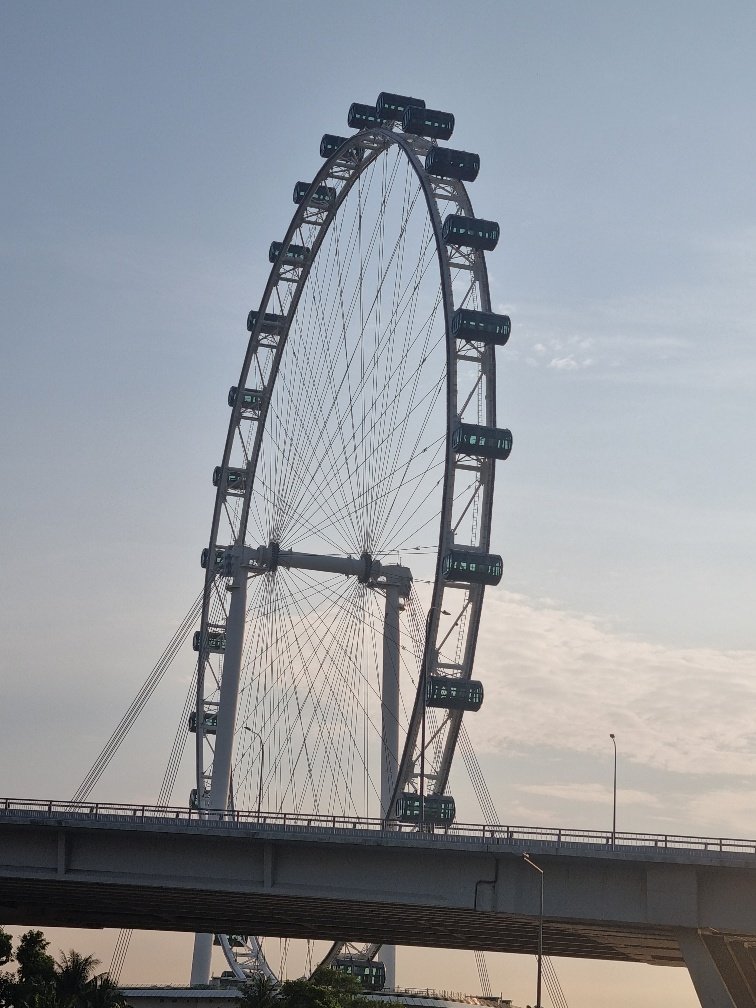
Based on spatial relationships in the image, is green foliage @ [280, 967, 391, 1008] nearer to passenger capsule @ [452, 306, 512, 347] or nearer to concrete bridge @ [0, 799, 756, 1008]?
concrete bridge @ [0, 799, 756, 1008]

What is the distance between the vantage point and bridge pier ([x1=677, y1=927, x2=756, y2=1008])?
2125 inches

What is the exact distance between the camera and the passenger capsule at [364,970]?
85.2m

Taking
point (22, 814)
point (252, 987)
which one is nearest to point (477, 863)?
point (22, 814)

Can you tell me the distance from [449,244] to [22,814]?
36.4 m

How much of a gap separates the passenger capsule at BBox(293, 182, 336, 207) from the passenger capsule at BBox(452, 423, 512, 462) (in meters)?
22.4

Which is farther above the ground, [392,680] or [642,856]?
[392,680]

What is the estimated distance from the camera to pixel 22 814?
197 ft

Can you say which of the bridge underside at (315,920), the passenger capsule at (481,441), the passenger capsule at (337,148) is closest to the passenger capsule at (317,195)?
the passenger capsule at (337,148)

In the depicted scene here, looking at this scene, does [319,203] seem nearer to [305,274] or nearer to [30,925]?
[305,274]

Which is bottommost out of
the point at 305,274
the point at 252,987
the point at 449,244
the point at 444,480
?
the point at 252,987

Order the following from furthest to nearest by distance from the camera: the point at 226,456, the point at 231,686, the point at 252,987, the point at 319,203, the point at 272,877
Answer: the point at 226,456 → the point at 319,203 → the point at 231,686 → the point at 252,987 → the point at 272,877

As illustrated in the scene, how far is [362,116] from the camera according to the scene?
8831 cm

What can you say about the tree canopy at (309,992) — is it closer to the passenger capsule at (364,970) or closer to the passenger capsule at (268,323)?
the passenger capsule at (364,970)

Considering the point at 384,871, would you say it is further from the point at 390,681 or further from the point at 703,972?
the point at 390,681
